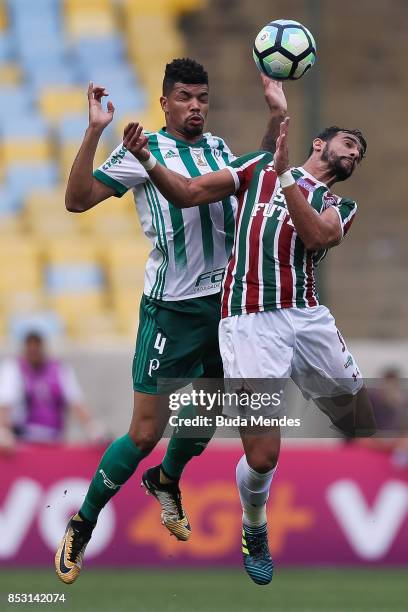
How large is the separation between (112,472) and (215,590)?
11.6ft

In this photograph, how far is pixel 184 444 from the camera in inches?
329

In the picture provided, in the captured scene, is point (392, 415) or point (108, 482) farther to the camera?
point (392, 415)

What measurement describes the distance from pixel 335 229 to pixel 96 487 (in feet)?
6.32

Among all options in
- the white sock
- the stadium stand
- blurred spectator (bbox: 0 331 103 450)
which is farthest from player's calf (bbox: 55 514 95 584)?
the stadium stand

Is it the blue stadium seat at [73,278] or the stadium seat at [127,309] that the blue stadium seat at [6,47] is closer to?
the blue stadium seat at [73,278]

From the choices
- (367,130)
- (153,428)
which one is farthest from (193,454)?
(367,130)

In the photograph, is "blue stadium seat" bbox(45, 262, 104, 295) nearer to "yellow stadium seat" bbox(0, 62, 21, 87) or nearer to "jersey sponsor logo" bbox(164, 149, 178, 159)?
"yellow stadium seat" bbox(0, 62, 21, 87)

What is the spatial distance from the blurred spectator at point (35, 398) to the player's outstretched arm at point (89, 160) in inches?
164

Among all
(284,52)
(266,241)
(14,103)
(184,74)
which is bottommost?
(14,103)

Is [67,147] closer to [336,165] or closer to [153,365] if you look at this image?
[153,365]

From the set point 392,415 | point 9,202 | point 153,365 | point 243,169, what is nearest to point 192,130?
point 243,169

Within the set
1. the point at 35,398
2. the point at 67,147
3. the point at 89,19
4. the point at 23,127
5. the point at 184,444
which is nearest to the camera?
the point at 184,444

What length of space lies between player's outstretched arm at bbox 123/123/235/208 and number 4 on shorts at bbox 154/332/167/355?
0.84 metres

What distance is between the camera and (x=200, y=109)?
815cm
